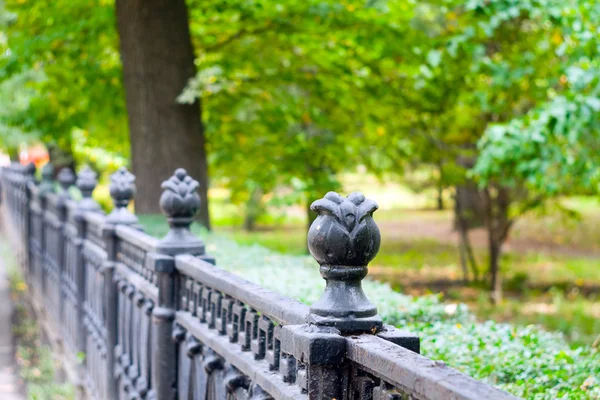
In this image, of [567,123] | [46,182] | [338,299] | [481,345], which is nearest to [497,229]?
[567,123]

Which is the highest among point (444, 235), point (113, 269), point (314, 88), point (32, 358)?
point (314, 88)

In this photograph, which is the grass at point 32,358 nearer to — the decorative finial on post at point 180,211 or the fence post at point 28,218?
the fence post at point 28,218

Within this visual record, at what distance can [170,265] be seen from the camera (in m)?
4.16

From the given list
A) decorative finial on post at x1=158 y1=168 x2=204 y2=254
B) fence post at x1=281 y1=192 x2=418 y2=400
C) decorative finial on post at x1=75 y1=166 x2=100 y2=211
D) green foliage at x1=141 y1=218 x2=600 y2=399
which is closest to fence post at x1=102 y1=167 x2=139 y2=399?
green foliage at x1=141 y1=218 x2=600 y2=399

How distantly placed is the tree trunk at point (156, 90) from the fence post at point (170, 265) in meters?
5.31

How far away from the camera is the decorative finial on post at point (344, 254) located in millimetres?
2264

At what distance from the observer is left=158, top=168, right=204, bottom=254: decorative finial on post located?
4.20 metres

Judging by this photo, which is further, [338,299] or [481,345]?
[481,345]

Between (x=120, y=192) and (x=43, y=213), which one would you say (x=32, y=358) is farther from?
(x=120, y=192)

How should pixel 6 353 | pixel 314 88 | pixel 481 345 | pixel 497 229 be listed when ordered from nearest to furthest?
1. pixel 481 345
2. pixel 6 353
3. pixel 314 88
4. pixel 497 229

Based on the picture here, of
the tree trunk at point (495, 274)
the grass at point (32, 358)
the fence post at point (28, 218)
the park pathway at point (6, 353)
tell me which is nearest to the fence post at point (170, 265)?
the grass at point (32, 358)

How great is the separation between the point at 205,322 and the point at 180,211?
76cm

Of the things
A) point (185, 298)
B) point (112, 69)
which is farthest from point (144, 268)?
point (112, 69)

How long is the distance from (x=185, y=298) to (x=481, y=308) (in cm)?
1040
